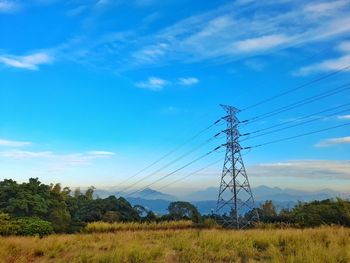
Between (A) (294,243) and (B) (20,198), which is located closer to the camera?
(A) (294,243)

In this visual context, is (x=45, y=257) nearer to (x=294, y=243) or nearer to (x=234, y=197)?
(x=294, y=243)

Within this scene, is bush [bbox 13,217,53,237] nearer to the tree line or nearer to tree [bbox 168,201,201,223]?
the tree line

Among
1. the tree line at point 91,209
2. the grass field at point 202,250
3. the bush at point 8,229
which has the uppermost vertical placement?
the tree line at point 91,209

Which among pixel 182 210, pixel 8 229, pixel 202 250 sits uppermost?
pixel 182 210

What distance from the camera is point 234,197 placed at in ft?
154

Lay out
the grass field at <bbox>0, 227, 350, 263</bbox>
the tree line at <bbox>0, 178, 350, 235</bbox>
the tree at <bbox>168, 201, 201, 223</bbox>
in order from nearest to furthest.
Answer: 1. the grass field at <bbox>0, 227, 350, 263</bbox>
2. the tree line at <bbox>0, 178, 350, 235</bbox>
3. the tree at <bbox>168, 201, 201, 223</bbox>

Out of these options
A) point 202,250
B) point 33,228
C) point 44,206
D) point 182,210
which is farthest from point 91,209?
point 202,250

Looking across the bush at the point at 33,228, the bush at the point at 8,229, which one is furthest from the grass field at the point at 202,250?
the bush at the point at 8,229

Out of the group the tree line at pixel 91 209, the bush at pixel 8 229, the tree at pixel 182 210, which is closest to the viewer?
the bush at pixel 8 229

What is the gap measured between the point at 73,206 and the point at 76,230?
40388mm

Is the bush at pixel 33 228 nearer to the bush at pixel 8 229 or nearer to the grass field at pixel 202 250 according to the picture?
the bush at pixel 8 229

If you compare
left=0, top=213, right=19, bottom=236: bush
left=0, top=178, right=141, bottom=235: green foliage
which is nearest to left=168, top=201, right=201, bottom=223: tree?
left=0, top=178, right=141, bottom=235: green foliage

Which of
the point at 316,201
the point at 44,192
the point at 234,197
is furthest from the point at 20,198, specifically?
the point at 316,201

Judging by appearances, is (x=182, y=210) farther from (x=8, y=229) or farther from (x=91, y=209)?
(x=8, y=229)
